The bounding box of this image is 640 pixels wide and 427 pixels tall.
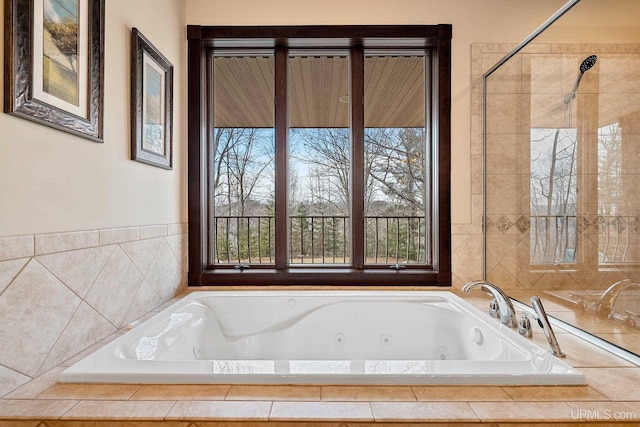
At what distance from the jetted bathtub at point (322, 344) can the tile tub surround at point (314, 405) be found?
0.03m

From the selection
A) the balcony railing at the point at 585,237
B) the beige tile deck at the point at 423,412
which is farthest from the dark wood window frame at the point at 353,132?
the beige tile deck at the point at 423,412

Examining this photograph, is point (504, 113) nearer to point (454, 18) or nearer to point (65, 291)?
point (454, 18)

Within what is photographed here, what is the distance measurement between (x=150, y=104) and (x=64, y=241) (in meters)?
0.97

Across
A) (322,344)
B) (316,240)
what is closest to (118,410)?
(322,344)

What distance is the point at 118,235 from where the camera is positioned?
1.63 meters

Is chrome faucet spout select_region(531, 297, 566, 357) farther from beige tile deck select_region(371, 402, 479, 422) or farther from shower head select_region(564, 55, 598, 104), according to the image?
shower head select_region(564, 55, 598, 104)

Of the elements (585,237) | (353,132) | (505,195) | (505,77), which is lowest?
(585,237)

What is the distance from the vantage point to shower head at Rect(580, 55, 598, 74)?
6.19ft

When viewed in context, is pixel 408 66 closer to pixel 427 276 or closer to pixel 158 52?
pixel 427 276

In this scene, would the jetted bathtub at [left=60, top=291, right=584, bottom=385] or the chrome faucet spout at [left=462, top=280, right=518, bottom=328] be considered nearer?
the jetted bathtub at [left=60, top=291, right=584, bottom=385]

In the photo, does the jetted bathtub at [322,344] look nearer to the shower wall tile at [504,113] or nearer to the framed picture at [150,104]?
the framed picture at [150,104]

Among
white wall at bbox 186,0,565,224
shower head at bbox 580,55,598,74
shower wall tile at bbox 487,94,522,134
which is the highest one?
white wall at bbox 186,0,565,224

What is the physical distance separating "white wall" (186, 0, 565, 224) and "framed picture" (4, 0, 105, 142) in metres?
1.11

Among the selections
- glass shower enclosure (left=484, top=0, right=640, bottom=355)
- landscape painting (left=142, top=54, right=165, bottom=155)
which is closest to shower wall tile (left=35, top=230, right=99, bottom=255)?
landscape painting (left=142, top=54, right=165, bottom=155)
